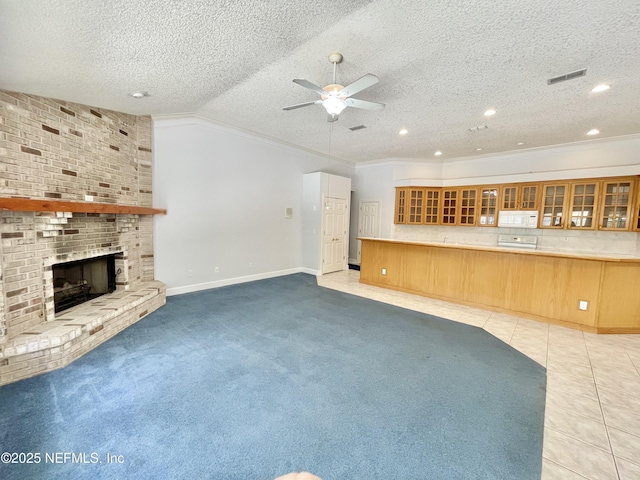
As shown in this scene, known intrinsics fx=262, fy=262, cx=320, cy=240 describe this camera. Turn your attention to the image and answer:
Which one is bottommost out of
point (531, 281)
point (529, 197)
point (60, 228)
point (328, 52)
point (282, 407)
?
point (282, 407)

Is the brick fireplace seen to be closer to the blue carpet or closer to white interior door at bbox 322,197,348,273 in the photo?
the blue carpet

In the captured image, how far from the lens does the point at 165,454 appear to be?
1552mm

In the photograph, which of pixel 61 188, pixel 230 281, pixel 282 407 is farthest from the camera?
pixel 230 281

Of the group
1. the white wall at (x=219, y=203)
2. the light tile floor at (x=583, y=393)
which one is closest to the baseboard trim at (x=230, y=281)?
the white wall at (x=219, y=203)

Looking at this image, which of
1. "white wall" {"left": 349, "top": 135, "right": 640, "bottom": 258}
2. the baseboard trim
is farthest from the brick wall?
"white wall" {"left": 349, "top": 135, "right": 640, "bottom": 258}

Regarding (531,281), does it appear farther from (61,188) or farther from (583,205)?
(61,188)

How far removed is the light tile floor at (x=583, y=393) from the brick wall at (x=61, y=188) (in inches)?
173

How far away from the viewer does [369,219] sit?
26.0ft

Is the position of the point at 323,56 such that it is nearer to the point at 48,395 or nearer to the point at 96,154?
the point at 96,154

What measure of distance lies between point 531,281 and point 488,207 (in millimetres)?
3031

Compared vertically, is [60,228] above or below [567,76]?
below

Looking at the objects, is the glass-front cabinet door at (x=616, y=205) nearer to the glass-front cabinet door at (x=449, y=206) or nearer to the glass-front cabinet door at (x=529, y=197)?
the glass-front cabinet door at (x=529, y=197)

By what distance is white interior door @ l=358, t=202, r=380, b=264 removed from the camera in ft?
25.4

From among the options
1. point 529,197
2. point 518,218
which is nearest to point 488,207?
point 518,218
